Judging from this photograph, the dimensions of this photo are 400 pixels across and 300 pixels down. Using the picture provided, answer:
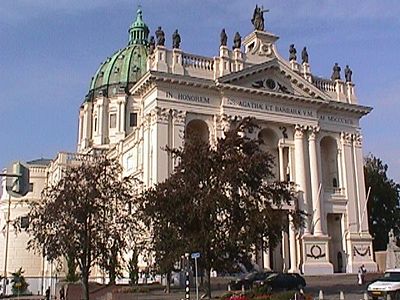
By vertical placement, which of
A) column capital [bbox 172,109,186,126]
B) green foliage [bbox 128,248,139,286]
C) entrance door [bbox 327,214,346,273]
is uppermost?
column capital [bbox 172,109,186,126]


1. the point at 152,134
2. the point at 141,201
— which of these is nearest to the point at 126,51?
the point at 152,134

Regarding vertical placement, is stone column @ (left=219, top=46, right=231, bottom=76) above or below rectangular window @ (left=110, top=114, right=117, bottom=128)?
below

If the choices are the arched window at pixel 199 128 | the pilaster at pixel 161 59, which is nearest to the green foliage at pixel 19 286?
the arched window at pixel 199 128

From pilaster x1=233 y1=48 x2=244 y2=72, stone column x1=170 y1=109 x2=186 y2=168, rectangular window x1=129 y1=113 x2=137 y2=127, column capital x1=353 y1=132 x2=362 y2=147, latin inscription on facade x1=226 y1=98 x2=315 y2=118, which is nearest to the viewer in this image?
stone column x1=170 y1=109 x2=186 y2=168

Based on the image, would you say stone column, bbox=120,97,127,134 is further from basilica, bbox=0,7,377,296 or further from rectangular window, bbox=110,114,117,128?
basilica, bbox=0,7,377,296

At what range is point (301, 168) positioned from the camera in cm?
5612

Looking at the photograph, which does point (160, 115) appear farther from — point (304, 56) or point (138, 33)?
point (138, 33)

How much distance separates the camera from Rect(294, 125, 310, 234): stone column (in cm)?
5528

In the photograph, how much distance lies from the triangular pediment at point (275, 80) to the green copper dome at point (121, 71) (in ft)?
115

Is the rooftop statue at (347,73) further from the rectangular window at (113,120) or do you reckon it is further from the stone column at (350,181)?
the rectangular window at (113,120)

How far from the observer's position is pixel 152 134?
51188mm

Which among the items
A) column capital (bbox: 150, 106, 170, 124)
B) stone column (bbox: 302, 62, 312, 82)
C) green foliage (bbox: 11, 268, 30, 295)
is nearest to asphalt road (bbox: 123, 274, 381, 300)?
column capital (bbox: 150, 106, 170, 124)

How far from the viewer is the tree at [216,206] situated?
3022 cm

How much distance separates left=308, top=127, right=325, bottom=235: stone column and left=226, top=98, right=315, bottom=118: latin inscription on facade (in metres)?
1.85
